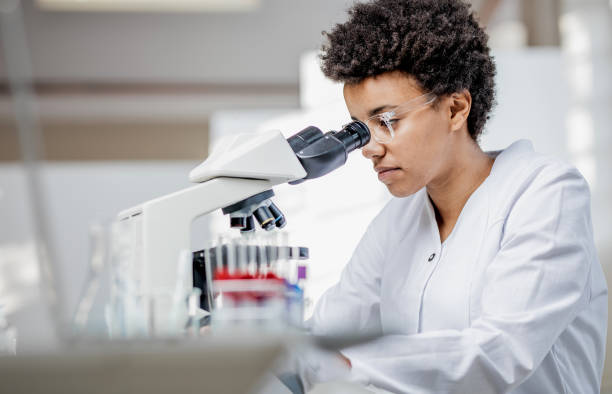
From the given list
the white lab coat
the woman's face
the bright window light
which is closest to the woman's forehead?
the woman's face

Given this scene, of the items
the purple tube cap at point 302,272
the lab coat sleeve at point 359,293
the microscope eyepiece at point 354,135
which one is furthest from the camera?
the lab coat sleeve at point 359,293

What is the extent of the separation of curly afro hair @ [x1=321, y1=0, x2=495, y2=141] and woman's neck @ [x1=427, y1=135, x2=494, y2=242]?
86 mm

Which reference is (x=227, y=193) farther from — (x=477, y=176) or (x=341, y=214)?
(x=341, y=214)

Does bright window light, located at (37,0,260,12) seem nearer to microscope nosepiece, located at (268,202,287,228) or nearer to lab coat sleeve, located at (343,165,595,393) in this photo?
microscope nosepiece, located at (268,202,287,228)

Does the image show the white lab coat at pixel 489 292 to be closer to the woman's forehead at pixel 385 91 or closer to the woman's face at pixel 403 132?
the woman's face at pixel 403 132

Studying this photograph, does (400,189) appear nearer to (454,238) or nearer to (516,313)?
(454,238)

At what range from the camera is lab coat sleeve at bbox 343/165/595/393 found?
40.1 inches

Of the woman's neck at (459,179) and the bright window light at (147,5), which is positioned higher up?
the bright window light at (147,5)

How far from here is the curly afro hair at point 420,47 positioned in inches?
55.4

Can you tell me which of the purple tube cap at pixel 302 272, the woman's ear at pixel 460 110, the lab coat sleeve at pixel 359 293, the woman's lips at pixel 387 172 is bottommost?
the lab coat sleeve at pixel 359 293

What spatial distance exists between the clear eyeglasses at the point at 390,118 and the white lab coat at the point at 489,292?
0.82ft

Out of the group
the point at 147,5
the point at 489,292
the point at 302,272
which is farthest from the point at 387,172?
the point at 147,5

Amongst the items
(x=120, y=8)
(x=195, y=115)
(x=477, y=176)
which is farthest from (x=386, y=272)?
(x=195, y=115)

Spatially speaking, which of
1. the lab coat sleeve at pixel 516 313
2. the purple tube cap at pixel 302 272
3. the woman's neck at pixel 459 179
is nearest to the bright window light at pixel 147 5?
the woman's neck at pixel 459 179
